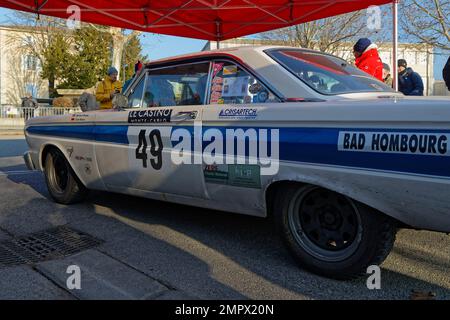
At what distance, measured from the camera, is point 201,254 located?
3.49 metres

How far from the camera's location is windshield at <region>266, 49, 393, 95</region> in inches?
129

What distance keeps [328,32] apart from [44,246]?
69.1 feet

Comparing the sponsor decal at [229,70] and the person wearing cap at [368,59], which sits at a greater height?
the person wearing cap at [368,59]

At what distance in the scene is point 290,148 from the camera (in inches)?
116

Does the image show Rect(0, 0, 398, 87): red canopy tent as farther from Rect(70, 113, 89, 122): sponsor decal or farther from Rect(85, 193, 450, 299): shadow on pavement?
Rect(85, 193, 450, 299): shadow on pavement

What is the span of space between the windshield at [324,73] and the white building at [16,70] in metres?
40.2

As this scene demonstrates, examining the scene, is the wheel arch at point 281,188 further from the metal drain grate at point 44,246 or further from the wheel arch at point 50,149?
the wheel arch at point 50,149

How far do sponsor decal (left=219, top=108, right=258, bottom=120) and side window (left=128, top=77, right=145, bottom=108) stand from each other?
1.35 metres

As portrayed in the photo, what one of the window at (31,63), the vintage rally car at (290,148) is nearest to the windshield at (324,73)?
the vintage rally car at (290,148)

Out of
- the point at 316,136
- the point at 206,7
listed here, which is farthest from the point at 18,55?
the point at 316,136

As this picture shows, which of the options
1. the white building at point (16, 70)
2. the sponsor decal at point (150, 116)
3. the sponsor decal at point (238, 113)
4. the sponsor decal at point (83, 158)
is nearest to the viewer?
the sponsor decal at point (238, 113)

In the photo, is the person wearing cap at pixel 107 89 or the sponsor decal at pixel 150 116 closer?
the sponsor decal at pixel 150 116

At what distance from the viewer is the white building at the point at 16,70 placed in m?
39.2

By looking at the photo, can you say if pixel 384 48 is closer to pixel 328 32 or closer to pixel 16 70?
pixel 328 32
